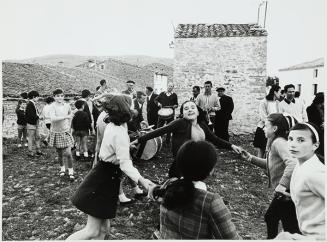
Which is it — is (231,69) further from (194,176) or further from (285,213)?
(194,176)

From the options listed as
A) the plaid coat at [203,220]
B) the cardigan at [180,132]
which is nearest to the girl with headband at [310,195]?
the plaid coat at [203,220]

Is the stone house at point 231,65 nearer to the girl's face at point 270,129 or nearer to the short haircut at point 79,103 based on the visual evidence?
the short haircut at point 79,103

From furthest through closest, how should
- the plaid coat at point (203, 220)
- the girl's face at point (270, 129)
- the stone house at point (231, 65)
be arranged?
the stone house at point (231, 65)
the girl's face at point (270, 129)
the plaid coat at point (203, 220)

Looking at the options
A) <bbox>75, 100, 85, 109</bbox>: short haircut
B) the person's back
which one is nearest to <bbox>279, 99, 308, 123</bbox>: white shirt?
the person's back

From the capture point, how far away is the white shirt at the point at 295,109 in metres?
7.23

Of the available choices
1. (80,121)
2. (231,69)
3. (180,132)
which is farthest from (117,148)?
(231,69)

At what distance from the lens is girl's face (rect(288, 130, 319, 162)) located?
254 centimetres

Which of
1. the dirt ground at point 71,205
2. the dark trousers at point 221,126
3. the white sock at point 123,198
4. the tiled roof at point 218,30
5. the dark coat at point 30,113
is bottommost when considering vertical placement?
the dirt ground at point 71,205

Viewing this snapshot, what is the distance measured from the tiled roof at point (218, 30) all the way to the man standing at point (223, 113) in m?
3.46

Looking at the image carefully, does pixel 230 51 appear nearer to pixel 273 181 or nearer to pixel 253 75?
pixel 253 75

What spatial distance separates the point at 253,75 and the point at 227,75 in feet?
3.21

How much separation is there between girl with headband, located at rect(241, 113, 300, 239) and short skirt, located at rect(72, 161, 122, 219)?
1.65 metres

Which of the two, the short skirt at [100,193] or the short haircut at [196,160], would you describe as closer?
the short haircut at [196,160]

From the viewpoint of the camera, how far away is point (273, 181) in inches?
138
